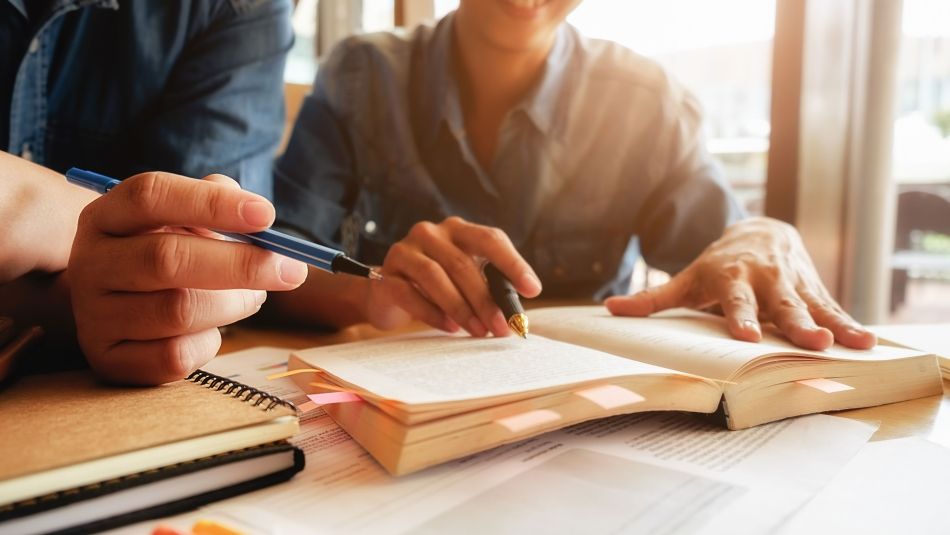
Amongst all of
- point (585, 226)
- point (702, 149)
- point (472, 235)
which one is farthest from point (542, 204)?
point (472, 235)

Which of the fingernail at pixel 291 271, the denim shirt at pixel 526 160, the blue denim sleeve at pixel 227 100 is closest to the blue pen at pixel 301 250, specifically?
the fingernail at pixel 291 271

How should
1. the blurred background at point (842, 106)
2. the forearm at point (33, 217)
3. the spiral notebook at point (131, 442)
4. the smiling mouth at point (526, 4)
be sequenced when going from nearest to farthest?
the spiral notebook at point (131, 442)
the forearm at point (33, 217)
the smiling mouth at point (526, 4)
the blurred background at point (842, 106)

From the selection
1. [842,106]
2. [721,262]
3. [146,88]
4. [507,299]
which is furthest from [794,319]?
[842,106]

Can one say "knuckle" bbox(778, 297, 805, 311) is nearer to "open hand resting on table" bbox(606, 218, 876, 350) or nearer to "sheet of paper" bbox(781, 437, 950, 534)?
"open hand resting on table" bbox(606, 218, 876, 350)

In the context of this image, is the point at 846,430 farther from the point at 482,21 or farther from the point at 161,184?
the point at 482,21

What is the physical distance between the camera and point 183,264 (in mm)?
378

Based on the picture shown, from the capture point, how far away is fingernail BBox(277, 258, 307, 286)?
399 millimetres

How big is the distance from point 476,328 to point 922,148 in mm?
1588

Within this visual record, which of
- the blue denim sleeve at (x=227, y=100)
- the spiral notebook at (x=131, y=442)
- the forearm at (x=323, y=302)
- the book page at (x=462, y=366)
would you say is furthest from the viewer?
the blue denim sleeve at (x=227, y=100)

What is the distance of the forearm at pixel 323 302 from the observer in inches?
28.7

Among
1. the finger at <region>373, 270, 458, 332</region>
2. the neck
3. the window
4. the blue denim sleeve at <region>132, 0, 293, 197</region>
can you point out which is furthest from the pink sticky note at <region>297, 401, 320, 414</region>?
the window

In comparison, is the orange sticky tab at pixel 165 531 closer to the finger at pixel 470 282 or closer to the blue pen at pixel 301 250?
the blue pen at pixel 301 250

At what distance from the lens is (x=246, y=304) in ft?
1.46

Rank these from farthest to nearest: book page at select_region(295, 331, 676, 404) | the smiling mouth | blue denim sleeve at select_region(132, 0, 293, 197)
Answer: the smiling mouth, blue denim sleeve at select_region(132, 0, 293, 197), book page at select_region(295, 331, 676, 404)
